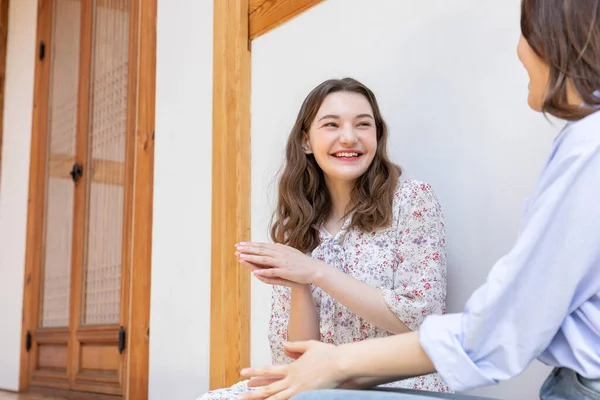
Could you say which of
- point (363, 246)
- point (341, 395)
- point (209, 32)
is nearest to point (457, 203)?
point (363, 246)

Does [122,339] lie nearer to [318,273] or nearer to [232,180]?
[232,180]

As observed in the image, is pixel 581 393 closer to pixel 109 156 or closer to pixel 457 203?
pixel 457 203

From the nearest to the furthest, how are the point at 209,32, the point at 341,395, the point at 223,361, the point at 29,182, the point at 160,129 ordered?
the point at 341,395 < the point at 223,361 < the point at 209,32 < the point at 160,129 < the point at 29,182

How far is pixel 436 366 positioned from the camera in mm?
878

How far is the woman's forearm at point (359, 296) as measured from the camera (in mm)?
1573

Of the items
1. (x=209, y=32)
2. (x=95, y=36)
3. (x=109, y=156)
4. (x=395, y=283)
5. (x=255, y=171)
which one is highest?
(x=95, y=36)

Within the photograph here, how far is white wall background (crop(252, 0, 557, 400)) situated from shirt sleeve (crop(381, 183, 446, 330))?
13cm

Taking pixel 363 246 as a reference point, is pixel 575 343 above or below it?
below

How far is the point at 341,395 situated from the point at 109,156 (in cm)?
303

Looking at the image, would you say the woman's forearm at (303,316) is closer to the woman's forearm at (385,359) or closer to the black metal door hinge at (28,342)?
the woman's forearm at (385,359)

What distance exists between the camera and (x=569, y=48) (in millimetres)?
909

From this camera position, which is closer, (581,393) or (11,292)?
(581,393)

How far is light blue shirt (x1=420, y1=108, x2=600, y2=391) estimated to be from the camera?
2.74ft

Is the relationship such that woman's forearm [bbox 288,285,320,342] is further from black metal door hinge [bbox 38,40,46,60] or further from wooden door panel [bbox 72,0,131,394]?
black metal door hinge [bbox 38,40,46,60]
